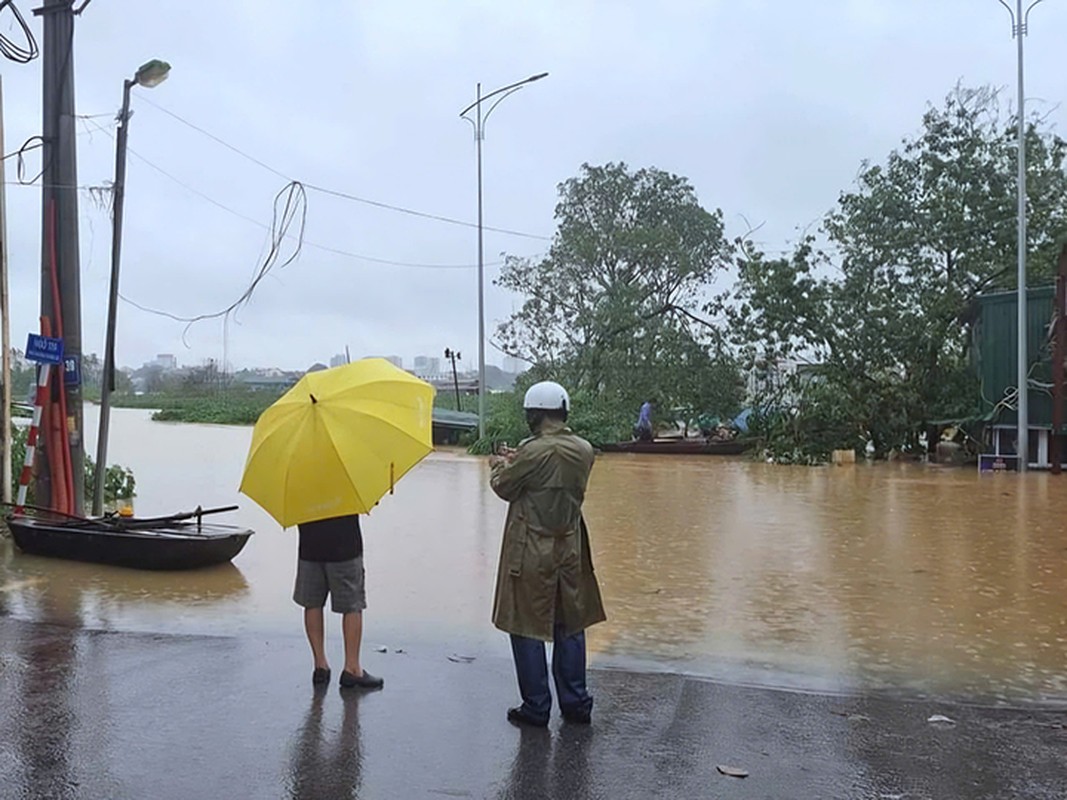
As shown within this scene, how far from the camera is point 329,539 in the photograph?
5582 millimetres

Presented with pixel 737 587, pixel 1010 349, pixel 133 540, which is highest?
pixel 1010 349

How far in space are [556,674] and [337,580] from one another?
131cm

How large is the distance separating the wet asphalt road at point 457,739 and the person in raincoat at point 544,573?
0.20 metres

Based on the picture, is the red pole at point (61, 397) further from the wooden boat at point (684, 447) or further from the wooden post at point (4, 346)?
the wooden boat at point (684, 447)

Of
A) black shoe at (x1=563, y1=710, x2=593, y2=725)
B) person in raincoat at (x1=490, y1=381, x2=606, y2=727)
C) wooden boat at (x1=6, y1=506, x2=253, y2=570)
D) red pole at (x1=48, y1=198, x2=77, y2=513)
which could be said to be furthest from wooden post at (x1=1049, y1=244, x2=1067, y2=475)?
black shoe at (x1=563, y1=710, x2=593, y2=725)

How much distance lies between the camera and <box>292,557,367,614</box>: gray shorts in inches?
220

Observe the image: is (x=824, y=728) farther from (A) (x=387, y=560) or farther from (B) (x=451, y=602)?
(A) (x=387, y=560)

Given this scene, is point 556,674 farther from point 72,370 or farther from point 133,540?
point 72,370

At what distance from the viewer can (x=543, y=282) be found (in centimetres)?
3400

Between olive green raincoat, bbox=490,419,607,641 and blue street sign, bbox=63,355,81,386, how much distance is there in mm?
7551

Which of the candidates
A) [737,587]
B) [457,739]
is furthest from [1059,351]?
[457,739]

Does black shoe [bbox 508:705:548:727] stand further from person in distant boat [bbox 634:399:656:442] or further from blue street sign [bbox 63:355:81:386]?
person in distant boat [bbox 634:399:656:442]

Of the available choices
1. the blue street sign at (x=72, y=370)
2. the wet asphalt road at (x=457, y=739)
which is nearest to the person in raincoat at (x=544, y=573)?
the wet asphalt road at (x=457, y=739)

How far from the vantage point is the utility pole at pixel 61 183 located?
10.9 m
